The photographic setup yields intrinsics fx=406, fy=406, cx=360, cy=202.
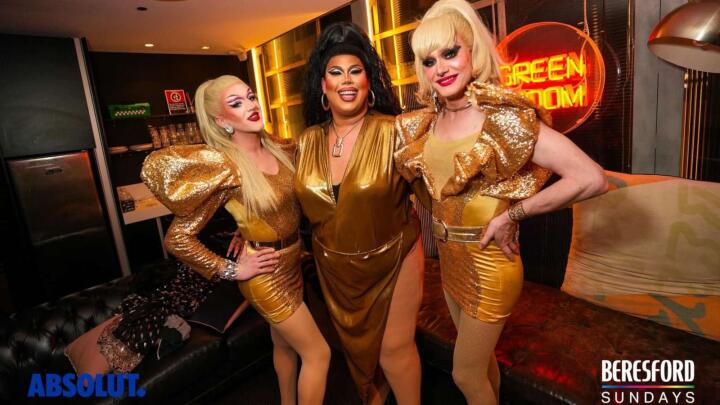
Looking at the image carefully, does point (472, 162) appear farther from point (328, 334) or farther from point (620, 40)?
point (328, 334)

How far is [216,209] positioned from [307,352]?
0.70 m

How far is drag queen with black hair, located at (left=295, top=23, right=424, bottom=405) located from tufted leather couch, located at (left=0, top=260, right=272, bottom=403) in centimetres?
87

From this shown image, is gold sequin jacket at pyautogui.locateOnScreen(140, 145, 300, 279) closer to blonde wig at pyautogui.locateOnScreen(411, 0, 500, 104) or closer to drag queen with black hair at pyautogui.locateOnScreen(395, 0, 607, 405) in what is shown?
drag queen with black hair at pyautogui.locateOnScreen(395, 0, 607, 405)

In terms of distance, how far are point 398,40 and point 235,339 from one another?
2.84 meters

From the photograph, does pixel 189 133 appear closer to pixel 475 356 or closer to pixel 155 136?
pixel 155 136

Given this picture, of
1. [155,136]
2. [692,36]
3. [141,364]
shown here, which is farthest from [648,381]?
A: [155,136]

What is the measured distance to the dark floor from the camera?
2.20 meters

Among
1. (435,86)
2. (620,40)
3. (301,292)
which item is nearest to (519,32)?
(620,40)

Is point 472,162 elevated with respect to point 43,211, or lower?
elevated

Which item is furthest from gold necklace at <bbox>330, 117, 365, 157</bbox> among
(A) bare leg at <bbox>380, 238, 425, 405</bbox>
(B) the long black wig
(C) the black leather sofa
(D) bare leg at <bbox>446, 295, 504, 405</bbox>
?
(C) the black leather sofa

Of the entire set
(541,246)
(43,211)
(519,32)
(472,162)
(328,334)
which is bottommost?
(328,334)

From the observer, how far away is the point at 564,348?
1.82 metres

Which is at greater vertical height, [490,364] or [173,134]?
[173,134]

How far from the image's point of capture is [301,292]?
5.76 ft
